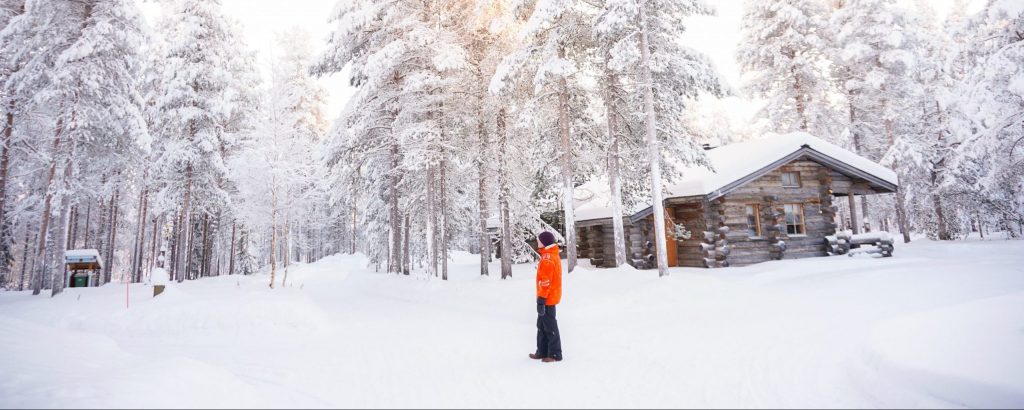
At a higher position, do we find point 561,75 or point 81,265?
point 561,75

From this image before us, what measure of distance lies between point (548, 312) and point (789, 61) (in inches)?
962

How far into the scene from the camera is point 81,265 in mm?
17984

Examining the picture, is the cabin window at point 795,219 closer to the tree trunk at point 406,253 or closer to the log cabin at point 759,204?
the log cabin at point 759,204

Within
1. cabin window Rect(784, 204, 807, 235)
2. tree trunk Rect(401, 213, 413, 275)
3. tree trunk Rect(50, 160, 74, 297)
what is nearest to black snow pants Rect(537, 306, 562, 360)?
tree trunk Rect(401, 213, 413, 275)

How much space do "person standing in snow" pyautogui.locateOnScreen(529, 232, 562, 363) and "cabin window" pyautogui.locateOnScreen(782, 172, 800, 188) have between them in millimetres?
16563

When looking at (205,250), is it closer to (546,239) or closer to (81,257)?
(81,257)

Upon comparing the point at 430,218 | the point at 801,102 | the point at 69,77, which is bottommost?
the point at 430,218

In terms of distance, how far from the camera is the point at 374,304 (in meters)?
14.2

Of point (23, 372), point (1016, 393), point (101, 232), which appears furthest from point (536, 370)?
point (101, 232)

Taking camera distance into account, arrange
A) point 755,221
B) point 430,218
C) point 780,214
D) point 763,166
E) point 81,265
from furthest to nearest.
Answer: point 755,221, point 780,214, point 81,265, point 763,166, point 430,218

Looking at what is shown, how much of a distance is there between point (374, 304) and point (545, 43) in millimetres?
10106

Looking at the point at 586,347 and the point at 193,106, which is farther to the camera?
the point at 193,106

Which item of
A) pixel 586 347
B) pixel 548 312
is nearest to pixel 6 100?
pixel 548 312

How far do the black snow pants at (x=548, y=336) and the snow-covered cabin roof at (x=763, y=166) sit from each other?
10.3 metres
